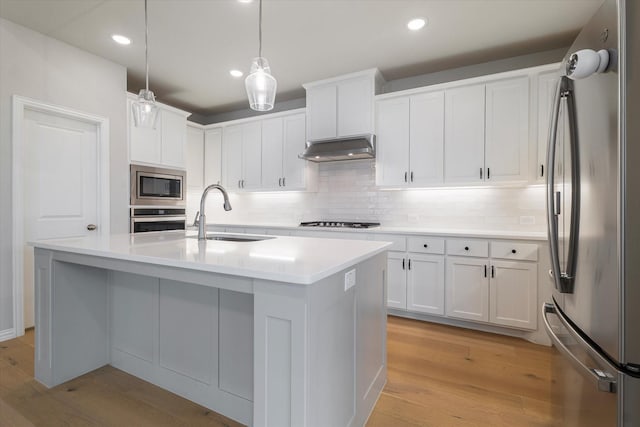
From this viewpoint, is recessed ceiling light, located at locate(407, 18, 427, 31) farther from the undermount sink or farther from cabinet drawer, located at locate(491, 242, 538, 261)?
the undermount sink

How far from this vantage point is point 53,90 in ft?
9.92

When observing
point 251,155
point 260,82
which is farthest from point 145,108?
point 251,155

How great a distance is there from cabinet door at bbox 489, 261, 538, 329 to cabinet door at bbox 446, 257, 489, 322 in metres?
0.06

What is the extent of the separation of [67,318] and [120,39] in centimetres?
259

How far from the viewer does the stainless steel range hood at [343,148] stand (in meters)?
3.55

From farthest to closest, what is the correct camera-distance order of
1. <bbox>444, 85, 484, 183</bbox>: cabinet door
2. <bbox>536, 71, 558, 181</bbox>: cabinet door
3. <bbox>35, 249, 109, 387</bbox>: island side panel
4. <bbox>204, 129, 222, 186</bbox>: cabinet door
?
<bbox>204, 129, 222, 186</bbox>: cabinet door < <bbox>444, 85, 484, 183</bbox>: cabinet door < <bbox>536, 71, 558, 181</bbox>: cabinet door < <bbox>35, 249, 109, 387</bbox>: island side panel

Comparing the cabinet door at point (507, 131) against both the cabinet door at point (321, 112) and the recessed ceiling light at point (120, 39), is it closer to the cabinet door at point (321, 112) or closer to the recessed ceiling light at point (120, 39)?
the cabinet door at point (321, 112)

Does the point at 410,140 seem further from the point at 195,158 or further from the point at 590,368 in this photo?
the point at 195,158

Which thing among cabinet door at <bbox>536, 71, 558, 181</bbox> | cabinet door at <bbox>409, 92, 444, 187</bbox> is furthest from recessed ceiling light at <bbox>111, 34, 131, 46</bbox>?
cabinet door at <bbox>536, 71, 558, 181</bbox>

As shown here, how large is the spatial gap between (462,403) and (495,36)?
10.1 ft

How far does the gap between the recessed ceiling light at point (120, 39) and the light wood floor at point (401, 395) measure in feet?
9.35

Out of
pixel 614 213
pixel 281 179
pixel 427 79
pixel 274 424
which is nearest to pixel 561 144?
pixel 614 213

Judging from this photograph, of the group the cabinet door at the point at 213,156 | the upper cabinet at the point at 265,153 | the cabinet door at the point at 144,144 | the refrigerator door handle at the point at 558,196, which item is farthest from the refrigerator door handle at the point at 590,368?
the cabinet door at the point at 213,156

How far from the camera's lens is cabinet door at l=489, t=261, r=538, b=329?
2.70m
